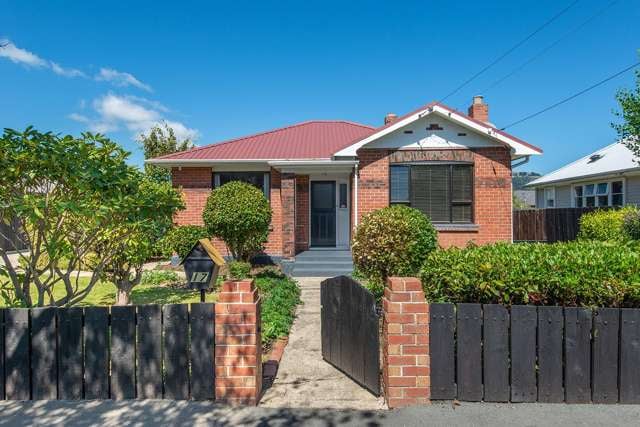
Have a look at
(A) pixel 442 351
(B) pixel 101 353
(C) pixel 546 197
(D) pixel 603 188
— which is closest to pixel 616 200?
(D) pixel 603 188

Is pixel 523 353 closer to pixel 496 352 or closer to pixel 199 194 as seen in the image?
pixel 496 352

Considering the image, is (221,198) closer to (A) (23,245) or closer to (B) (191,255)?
(B) (191,255)

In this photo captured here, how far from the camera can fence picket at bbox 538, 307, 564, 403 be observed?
11.4ft

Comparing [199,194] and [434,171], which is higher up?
[434,171]

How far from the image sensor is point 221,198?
32.3 ft

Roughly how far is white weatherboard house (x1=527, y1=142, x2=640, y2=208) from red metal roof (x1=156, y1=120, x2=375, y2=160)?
1191 centimetres

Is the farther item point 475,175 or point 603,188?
point 603,188

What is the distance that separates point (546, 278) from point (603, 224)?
39.9 ft

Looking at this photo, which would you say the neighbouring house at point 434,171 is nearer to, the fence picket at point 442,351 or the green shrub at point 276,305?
the green shrub at point 276,305

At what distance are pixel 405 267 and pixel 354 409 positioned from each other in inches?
153

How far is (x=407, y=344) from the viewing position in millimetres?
3467

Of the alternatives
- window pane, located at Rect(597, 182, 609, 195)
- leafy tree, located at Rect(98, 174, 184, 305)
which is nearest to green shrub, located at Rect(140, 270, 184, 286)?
leafy tree, located at Rect(98, 174, 184, 305)

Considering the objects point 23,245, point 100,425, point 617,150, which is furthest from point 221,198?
point 617,150

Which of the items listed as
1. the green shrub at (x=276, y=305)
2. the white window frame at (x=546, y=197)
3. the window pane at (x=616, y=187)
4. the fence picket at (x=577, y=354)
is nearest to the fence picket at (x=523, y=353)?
the fence picket at (x=577, y=354)
